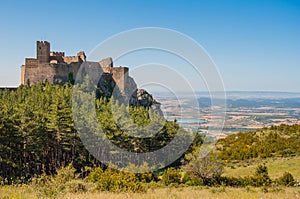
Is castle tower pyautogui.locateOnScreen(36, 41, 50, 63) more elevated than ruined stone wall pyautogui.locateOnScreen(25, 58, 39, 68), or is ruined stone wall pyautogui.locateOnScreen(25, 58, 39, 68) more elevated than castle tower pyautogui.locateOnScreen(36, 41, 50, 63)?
castle tower pyautogui.locateOnScreen(36, 41, 50, 63)

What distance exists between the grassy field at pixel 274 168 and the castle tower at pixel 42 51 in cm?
3171

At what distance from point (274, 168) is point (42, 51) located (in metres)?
34.7

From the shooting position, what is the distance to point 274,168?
18875 millimetres

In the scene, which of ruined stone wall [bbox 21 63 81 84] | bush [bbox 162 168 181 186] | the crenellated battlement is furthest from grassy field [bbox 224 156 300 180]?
the crenellated battlement

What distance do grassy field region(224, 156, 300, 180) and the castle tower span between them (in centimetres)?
3171

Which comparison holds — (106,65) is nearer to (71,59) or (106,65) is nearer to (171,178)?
(71,59)

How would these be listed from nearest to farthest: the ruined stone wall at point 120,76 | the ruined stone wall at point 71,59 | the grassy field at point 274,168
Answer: the grassy field at point 274,168 < the ruined stone wall at point 120,76 < the ruined stone wall at point 71,59

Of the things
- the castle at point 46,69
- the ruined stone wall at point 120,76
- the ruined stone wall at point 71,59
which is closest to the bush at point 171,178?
the castle at point 46,69

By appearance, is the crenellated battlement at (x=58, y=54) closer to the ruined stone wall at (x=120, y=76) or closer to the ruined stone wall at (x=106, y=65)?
the ruined stone wall at (x=106, y=65)

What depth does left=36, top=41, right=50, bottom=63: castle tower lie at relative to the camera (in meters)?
41.8

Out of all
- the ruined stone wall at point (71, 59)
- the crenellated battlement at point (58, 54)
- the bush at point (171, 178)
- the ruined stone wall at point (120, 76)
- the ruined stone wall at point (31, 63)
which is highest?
the crenellated battlement at point (58, 54)

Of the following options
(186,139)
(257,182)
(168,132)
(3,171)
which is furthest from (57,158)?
(257,182)

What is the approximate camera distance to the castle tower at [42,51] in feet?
137

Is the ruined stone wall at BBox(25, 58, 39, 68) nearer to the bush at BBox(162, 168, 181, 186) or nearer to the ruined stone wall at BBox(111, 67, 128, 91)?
the ruined stone wall at BBox(111, 67, 128, 91)
